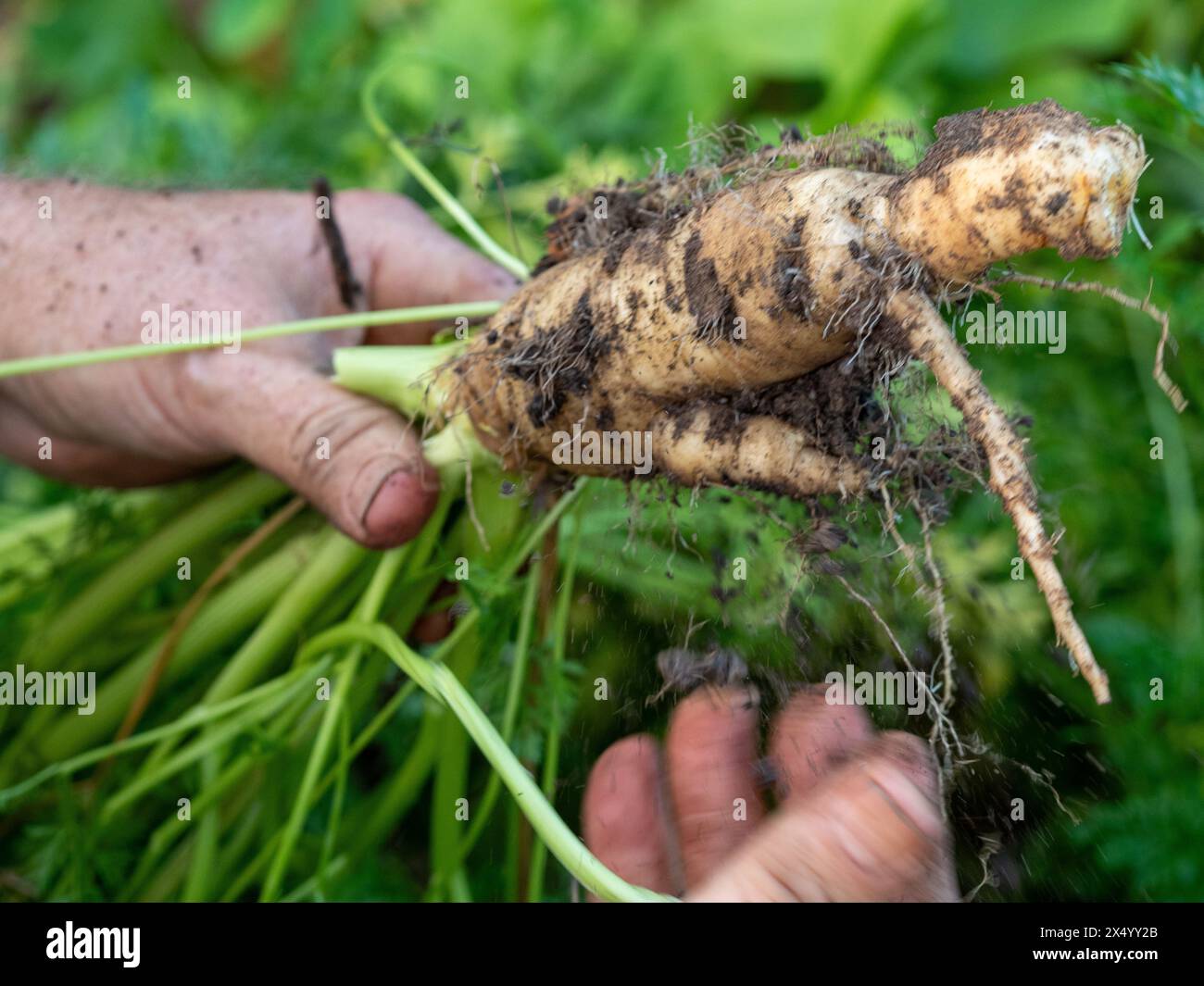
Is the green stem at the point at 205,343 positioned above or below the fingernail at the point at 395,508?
above

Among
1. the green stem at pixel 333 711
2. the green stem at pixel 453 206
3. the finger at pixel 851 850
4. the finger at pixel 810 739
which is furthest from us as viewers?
the green stem at pixel 453 206

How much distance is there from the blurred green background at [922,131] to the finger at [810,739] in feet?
0.17

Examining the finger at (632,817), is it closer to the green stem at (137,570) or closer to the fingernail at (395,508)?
the fingernail at (395,508)

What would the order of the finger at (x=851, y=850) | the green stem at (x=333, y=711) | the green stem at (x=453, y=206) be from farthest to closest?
1. the green stem at (x=453, y=206)
2. the green stem at (x=333, y=711)
3. the finger at (x=851, y=850)

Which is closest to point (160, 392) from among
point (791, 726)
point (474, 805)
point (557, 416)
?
point (557, 416)

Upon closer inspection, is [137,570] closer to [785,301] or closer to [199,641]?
[199,641]

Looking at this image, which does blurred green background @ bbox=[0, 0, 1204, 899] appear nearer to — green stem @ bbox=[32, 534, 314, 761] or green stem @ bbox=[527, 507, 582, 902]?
green stem @ bbox=[527, 507, 582, 902]

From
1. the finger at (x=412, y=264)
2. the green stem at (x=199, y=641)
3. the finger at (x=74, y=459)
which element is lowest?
the green stem at (x=199, y=641)

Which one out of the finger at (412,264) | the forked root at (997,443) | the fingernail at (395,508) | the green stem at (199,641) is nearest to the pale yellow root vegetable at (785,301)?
the forked root at (997,443)

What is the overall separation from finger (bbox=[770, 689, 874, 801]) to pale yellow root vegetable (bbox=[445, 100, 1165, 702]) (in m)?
0.18

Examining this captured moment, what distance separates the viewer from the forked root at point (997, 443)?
28.0 inches

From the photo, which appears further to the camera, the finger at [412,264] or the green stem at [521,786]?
the finger at [412,264]

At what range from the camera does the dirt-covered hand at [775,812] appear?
65 cm

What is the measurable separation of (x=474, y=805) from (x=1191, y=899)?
755mm
